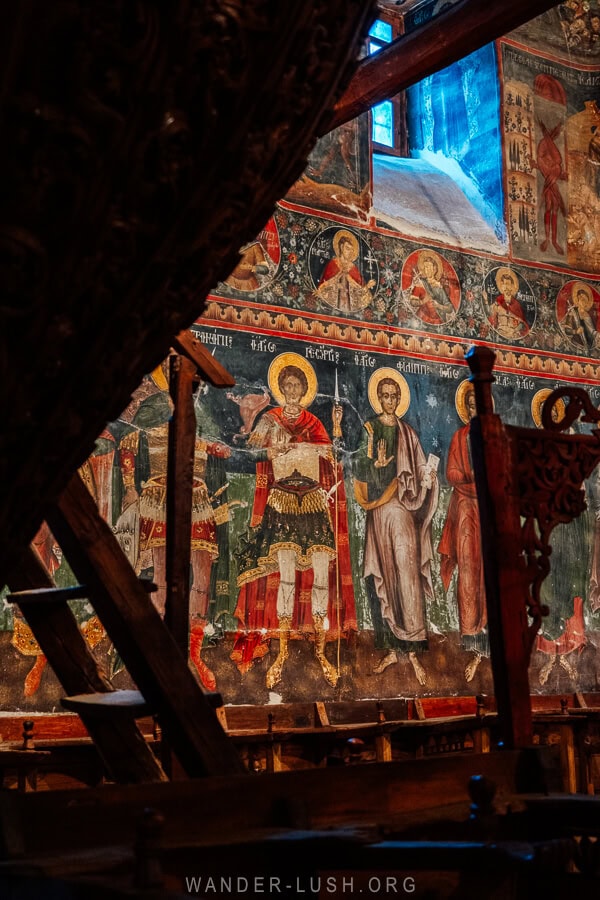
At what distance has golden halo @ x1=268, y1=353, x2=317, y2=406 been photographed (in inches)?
382

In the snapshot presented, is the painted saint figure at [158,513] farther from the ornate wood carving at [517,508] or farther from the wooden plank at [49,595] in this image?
the wooden plank at [49,595]

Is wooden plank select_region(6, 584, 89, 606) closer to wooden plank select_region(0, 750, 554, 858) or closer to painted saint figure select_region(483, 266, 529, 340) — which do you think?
wooden plank select_region(0, 750, 554, 858)

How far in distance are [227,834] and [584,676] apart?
29.4 feet

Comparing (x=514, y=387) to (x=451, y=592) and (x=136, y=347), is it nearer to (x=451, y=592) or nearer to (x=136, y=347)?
(x=451, y=592)

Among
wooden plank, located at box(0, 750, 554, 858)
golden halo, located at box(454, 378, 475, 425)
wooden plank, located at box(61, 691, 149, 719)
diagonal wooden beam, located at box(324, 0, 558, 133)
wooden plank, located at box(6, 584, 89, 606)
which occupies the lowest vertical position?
wooden plank, located at box(0, 750, 554, 858)

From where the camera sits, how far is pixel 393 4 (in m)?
12.7

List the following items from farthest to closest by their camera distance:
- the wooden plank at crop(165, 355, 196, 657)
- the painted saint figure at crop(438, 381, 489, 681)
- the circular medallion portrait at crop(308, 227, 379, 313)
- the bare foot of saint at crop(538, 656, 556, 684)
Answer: the bare foot of saint at crop(538, 656, 556, 684) < the painted saint figure at crop(438, 381, 489, 681) < the circular medallion portrait at crop(308, 227, 379, 313) < the wooden plank at crop(165, 355, 196, 657)

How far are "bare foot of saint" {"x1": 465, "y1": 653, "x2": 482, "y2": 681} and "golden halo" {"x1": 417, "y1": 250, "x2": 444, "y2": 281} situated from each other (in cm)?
400

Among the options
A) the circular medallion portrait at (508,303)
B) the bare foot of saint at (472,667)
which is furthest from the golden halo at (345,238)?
the bare foot of saint at (472,667)

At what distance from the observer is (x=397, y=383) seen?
1060 cm

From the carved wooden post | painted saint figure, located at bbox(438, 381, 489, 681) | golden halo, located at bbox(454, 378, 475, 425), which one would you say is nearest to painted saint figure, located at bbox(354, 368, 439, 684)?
painted saint figure, located at bbox(438, 381, 489, 681)

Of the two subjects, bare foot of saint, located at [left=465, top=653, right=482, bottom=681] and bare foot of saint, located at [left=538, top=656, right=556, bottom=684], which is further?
bare foot of saint, located at [left=538, top=656, right=556, bottom=684]

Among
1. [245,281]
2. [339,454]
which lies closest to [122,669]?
[339,454]

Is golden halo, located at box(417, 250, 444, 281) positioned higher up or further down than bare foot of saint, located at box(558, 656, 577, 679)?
higher up
